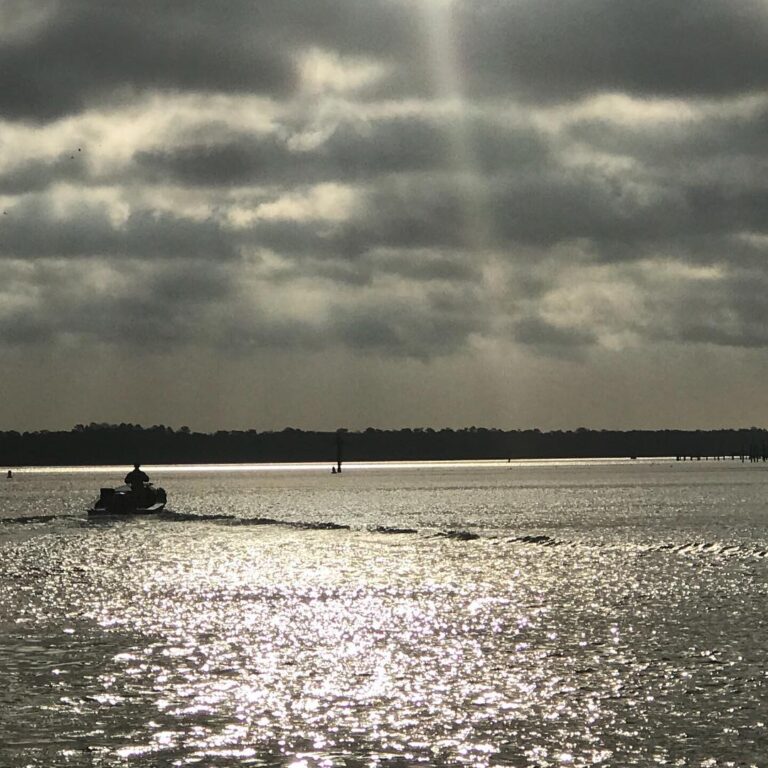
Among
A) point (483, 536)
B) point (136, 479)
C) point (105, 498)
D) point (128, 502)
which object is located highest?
point (136, 479)

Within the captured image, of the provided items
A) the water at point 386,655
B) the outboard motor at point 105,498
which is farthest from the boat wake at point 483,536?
the outboard motor at point 105,498

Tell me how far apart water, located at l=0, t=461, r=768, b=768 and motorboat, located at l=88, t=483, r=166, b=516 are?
39111 millimetres

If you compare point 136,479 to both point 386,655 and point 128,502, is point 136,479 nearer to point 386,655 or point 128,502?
point 128,502

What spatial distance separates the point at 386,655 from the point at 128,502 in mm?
84072

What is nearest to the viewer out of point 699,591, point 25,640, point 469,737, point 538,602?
point 469,737

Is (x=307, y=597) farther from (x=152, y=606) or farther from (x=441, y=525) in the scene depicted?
(x=441, y=525)

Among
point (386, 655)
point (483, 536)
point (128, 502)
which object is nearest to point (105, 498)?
point (128, 502)

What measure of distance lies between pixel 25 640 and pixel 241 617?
7.93 m

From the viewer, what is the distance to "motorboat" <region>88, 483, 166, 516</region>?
111m

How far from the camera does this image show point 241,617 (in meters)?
40.8

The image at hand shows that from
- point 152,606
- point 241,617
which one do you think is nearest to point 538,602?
point 241,617

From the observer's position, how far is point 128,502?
11275 centimetres

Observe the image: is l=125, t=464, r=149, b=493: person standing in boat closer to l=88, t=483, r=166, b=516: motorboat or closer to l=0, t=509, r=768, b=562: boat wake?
l=88, t=483, r=166, b=516: motorboat

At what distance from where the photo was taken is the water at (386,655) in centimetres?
2222
